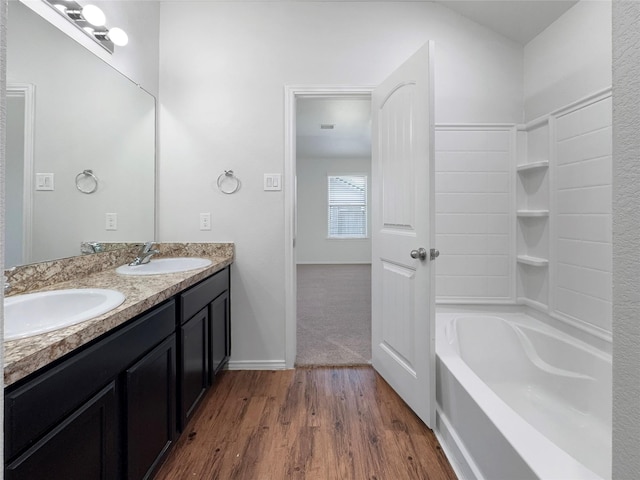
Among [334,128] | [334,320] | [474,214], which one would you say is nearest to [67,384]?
[474,214]

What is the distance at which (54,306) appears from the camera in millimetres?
1141

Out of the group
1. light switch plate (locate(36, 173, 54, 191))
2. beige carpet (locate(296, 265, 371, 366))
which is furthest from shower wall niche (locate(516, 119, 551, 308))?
light switch plate (locate(36, 173, 54, 191))

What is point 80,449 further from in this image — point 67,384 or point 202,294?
point 202,294

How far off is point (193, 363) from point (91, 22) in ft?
5.75

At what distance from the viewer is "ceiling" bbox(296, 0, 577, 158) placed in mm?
1954

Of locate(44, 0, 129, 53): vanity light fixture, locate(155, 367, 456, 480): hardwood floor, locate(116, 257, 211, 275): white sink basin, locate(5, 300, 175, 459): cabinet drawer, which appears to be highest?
locate(44, 0, 129, 53): vanity light fixture

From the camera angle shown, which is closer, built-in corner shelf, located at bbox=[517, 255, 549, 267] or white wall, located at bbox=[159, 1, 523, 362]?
built-in corner shelf, located at bbox=[517, 255, 549, 267]

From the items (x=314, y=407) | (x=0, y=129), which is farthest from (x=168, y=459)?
(x=0, y=129)

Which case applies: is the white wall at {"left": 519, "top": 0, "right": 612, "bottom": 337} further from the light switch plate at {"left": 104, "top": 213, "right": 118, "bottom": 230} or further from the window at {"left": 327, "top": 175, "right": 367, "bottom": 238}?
the window at {"left": 327, "top": 175, "right": 367, "bottom": 238}

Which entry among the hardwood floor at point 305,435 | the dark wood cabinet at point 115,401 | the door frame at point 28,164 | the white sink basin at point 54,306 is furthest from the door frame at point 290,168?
the door frame at point 28,164

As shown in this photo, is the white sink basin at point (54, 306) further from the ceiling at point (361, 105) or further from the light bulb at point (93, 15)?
the ceiling at point (361, 105)

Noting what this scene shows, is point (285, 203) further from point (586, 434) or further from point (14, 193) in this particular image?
point (586, 434)

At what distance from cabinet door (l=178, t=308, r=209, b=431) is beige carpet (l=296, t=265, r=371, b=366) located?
82cm

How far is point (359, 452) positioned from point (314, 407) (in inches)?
16.0
